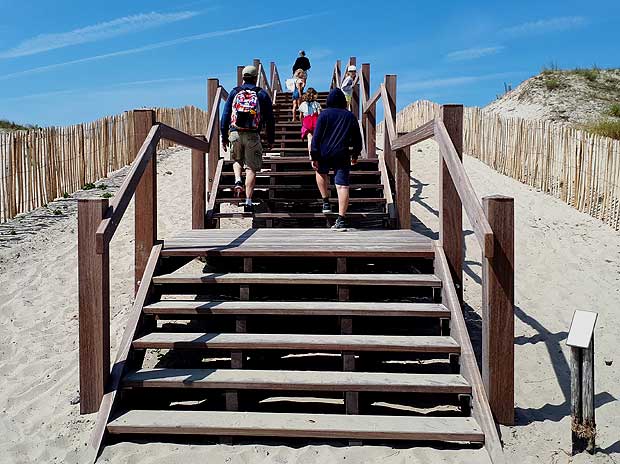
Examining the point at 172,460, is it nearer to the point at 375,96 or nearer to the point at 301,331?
the point at 301,331

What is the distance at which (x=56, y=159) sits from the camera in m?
9.96

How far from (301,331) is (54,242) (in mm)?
4563

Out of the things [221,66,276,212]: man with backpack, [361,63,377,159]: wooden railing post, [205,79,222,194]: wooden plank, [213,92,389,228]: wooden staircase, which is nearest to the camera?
[221,66,276,212]: man with backpack

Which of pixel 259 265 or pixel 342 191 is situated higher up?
pixel 342 191

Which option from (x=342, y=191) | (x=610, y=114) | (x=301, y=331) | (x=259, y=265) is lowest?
(x=301, y=331)

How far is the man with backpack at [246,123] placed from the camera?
588 cm

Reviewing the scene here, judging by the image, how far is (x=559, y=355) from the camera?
14.3 ft

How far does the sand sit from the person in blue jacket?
5.22 feet

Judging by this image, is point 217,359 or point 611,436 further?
point 217,359

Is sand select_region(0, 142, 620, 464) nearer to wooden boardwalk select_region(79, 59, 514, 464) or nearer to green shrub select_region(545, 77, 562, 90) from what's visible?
wooden boardwalk select_region(79, 59, 514, 464)

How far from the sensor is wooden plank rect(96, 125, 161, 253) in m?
3.17

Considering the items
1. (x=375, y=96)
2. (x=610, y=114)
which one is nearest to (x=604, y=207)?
(x=375, y=96)

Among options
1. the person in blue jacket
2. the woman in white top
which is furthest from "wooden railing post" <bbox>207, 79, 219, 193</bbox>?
the person in blue jacket

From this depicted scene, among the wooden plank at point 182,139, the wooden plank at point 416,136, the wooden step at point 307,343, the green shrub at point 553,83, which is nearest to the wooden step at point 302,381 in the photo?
the wooden step at point 307,343
